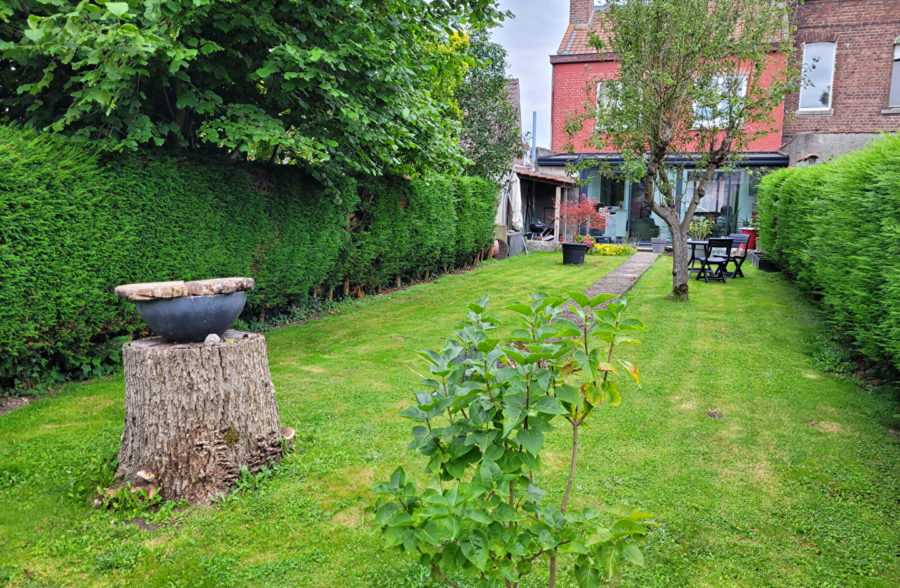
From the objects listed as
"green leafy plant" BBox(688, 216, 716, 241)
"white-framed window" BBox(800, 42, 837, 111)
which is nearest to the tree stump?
"green leafy plant" BBox(688, 216, 716, 241)

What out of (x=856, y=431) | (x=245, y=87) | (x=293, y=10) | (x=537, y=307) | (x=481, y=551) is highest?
(x=293, y=10)

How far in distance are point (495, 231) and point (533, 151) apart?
30.4 feet

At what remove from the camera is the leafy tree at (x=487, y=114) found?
1583cm

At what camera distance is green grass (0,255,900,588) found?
262 centimetres

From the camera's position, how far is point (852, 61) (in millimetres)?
19156

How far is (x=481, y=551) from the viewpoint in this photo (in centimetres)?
158

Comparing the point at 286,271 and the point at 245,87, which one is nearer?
the point at 245,87

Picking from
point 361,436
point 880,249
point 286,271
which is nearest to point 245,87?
point 286,271

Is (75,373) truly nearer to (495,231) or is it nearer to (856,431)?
(856,431)

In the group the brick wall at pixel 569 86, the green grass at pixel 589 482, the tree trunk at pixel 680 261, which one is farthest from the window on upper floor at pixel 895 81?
the green grass at pixel 589 482

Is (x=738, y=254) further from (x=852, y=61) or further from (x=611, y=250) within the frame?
(x=852, y=61)

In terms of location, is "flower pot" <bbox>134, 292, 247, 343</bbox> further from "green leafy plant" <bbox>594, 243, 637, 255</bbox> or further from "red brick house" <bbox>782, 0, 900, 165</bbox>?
"red brick house" <bbox>782, 0, 900, 165</bbox>

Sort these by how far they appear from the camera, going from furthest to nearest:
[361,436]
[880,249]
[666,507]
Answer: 1. [880,249]
2. [361,436]
3. [666,507]

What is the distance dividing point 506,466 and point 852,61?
24111 mm
